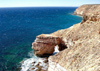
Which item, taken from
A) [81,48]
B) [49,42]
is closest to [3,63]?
[49,42]

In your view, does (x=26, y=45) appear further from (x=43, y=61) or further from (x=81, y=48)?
(x=81, y=48)

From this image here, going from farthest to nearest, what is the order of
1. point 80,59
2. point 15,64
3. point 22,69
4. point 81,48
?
point 15,64 < point 22,69 < point 81,48 < point 80,59

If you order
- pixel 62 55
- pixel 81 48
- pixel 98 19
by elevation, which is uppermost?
pixel 98 19

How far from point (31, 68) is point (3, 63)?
8671mm

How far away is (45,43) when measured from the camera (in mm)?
32312

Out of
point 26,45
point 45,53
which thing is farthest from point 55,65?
point 26,45

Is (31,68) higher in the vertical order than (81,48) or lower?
lower

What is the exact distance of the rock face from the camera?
31.1 metres

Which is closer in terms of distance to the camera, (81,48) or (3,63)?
(81,48)

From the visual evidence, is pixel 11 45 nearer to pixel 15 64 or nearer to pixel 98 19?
pixel 15 64

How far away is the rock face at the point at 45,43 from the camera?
3106cm

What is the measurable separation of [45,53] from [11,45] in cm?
1504

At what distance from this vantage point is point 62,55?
60.4 feet

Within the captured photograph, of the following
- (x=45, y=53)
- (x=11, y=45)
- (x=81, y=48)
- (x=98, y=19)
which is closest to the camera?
(x=81, y=48)
